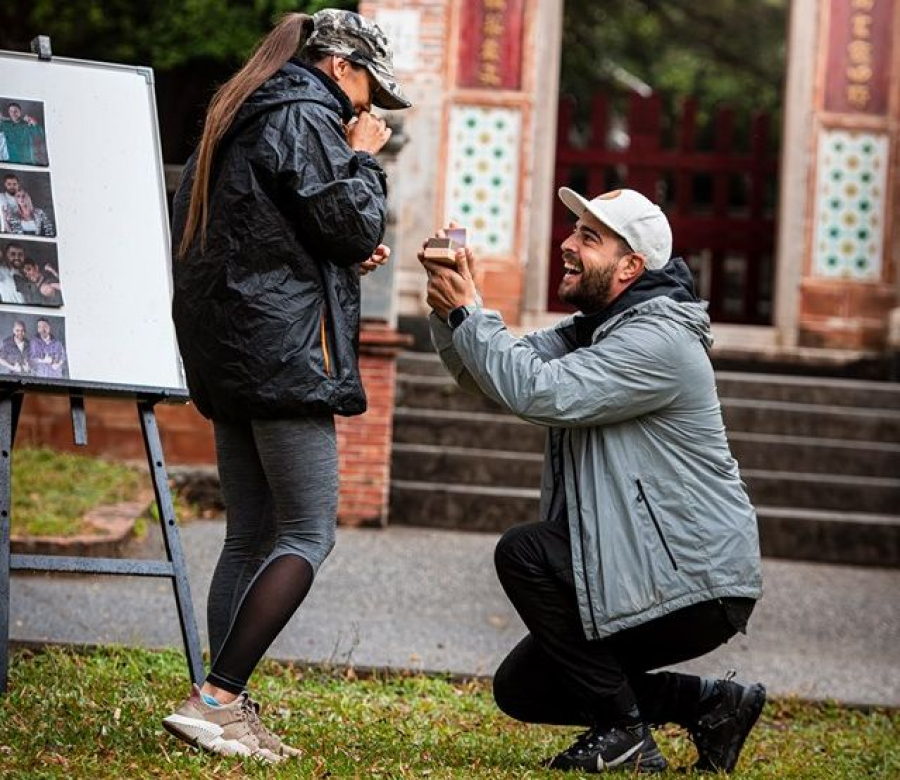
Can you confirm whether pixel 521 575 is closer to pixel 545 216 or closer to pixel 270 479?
pixel 270 479

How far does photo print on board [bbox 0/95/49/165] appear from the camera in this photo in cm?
488

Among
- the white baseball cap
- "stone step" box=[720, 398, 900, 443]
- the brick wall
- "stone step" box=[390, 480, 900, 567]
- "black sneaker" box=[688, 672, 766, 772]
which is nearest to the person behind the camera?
the white baseball cap

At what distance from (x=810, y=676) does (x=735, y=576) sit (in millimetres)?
2330

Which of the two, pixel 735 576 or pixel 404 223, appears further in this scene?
pixel 404 223

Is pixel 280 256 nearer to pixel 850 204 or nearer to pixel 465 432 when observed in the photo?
pixel 465 432

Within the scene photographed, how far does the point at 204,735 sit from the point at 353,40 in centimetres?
182

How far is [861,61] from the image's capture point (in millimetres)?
11688

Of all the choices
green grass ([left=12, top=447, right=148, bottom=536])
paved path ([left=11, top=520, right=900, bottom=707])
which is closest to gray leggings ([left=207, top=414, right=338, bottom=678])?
paved path ([left=11, top=520, right=900, bottom=707])

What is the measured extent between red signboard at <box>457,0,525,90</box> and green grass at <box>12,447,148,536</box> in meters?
4.30

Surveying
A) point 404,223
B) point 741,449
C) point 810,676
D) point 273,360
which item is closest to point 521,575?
point 273,360

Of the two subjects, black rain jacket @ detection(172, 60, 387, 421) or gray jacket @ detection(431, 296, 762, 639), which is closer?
black rain jacket @ detection(172, 60, 387, 421)

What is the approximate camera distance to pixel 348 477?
28.6ft

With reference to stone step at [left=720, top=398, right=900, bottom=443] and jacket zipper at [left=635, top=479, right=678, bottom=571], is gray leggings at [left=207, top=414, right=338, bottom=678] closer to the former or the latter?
jacket zipper at [left=635, top=479, right=678, bottom=571]

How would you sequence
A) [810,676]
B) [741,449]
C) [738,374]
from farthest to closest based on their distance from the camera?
[738,374], [741,449], [810,676]
